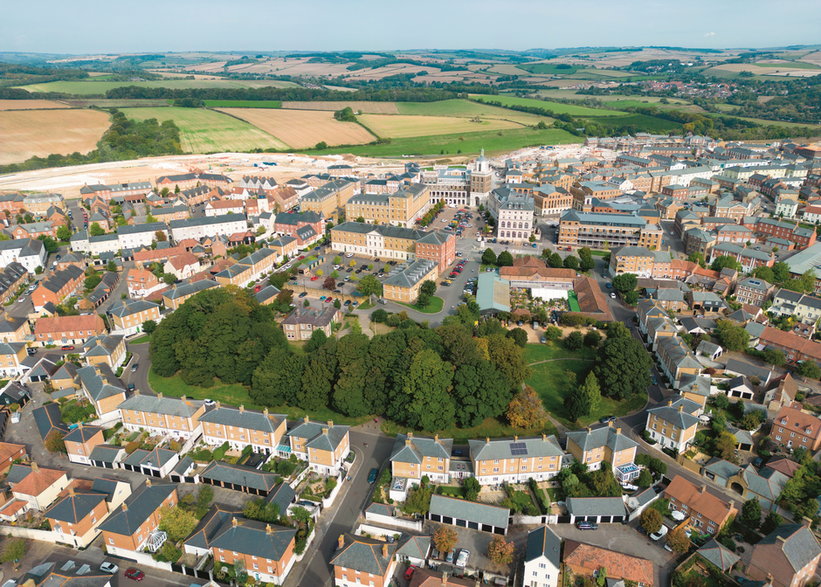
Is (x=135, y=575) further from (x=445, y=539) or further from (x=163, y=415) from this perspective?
(x=445, y=539)

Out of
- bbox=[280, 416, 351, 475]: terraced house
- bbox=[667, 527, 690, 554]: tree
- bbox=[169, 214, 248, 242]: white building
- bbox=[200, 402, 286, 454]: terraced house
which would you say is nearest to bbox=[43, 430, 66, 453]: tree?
bbox=[200, 402, 286, 454]: terraced house

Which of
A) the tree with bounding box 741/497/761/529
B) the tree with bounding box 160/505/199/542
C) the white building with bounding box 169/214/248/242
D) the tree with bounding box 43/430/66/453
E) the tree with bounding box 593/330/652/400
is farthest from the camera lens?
the white building with bounding box 169/214/248/242

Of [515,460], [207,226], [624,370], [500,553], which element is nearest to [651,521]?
[515,460]

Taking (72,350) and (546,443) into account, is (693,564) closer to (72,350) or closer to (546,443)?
A: (546,443)

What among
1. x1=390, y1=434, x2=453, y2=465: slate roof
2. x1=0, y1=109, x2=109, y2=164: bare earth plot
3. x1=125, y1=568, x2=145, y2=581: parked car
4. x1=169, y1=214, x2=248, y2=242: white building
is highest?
x1=0, y1=109, x2=109, y2=164: bare earth plot

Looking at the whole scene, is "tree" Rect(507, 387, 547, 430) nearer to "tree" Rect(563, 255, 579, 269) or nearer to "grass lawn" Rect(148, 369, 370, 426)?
"grass lawn" Rect(148, 369, 370, 426)

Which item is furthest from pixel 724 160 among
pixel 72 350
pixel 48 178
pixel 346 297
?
pixel 48 178

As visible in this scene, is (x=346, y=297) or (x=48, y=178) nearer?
(x=346, y=297)
